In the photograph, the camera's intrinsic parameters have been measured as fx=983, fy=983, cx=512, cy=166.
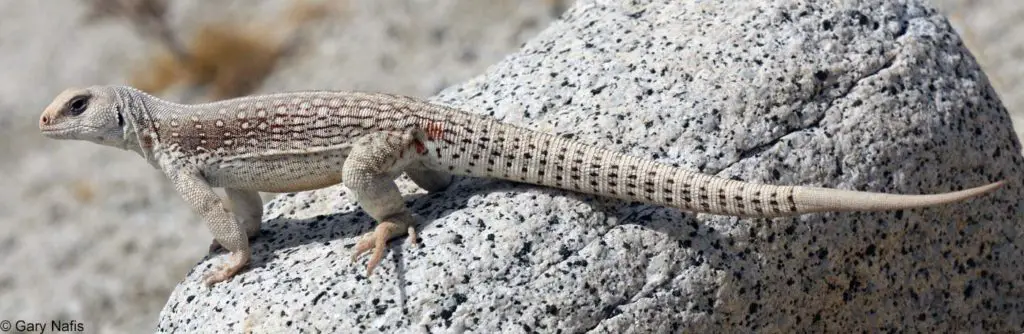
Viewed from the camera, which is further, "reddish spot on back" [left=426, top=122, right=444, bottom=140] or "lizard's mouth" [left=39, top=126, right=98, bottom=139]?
"lizard's mouth" [left=39, top=126, right=98, bottom=139]

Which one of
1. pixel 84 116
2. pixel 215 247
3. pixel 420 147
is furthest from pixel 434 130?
pixel 84 116

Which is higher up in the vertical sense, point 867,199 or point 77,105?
point 77,105

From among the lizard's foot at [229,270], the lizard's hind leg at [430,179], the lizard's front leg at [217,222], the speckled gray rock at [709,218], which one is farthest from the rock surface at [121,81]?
the lizard's hind leg at [430,179]

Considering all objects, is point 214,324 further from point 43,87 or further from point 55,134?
point 43,87

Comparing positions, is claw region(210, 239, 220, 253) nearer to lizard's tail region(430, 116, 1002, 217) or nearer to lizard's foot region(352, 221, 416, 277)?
lizard's foot region(352, 221, 416, 277)

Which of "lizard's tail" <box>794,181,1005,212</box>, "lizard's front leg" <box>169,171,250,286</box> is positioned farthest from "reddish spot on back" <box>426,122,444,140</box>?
"lizard's tail" <box>794,181,1005,212</box>

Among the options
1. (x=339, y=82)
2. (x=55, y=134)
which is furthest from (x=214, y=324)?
(x=339, y=82)

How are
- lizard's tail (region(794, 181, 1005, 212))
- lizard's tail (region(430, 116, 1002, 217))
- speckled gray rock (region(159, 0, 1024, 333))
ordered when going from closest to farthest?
1. lizard's tail (region(794, 181, 1005, 212))
2. lizard's tail (region(430, 116, 1002, 217))
3. speckled gray rock (region(159, 0, 1024, 333))

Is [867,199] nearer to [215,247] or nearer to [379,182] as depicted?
[379,182]

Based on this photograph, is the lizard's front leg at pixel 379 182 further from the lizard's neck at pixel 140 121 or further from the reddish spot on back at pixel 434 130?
the lizard's neck at pixel 140 121
